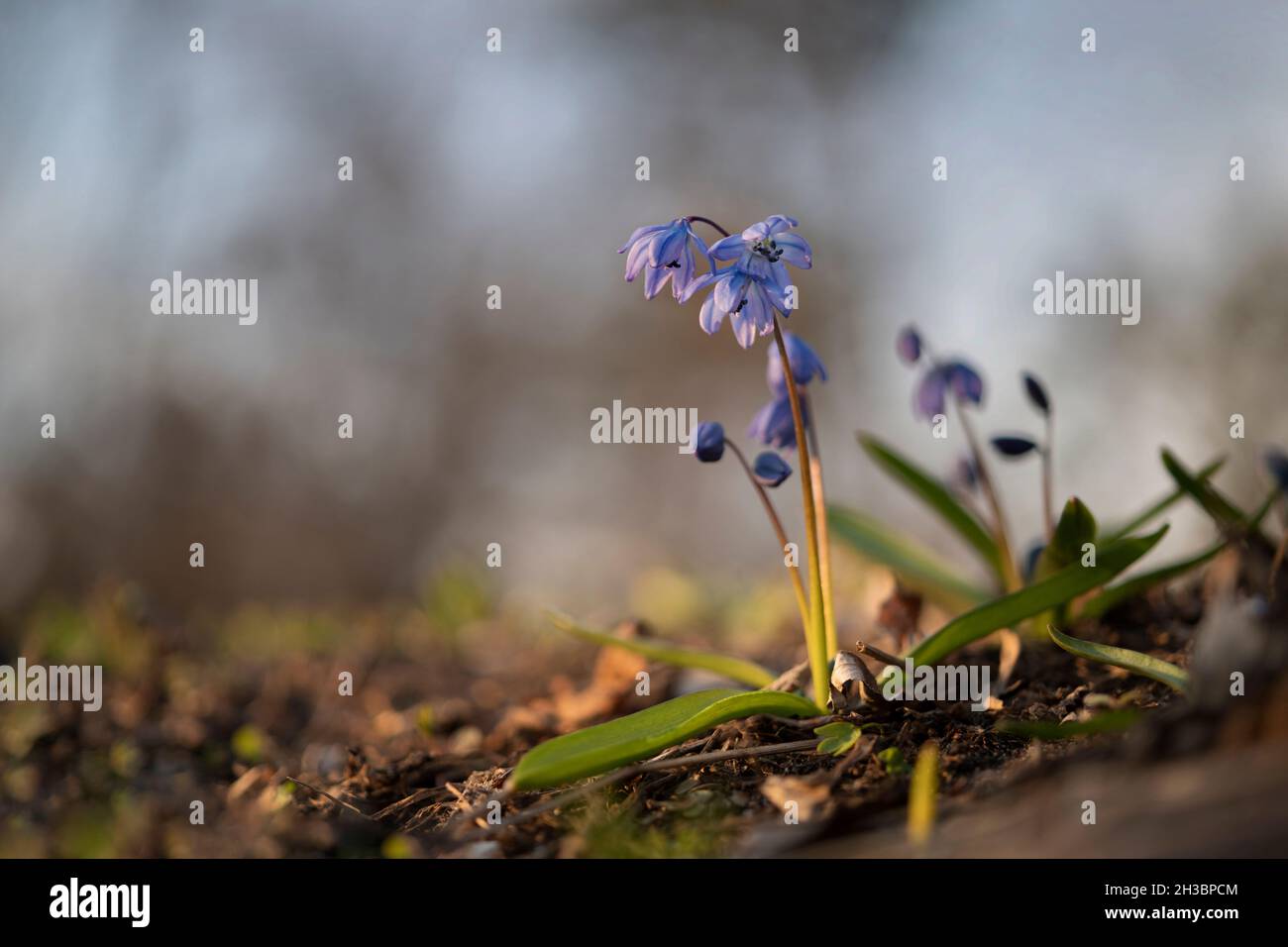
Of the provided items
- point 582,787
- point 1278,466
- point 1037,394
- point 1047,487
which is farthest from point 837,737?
point 1278,466

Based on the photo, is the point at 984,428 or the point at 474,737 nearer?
the point at 474,737

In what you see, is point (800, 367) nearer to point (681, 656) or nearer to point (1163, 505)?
point (681, 656)

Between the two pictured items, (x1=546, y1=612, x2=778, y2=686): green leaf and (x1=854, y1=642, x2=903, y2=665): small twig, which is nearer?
(x1=854, y1=642, x2=903, y2=665): small twig

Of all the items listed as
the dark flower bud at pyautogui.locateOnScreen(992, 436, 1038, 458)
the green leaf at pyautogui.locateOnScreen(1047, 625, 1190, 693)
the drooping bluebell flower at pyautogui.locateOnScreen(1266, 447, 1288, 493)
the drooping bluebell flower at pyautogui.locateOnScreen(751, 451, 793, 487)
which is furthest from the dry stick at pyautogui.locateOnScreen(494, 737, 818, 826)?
the drooping bluebell flower at pyautogui.locateOnScreen(1266, 447, 1288, 493)

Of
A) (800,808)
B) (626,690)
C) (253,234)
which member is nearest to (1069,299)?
(626,690)

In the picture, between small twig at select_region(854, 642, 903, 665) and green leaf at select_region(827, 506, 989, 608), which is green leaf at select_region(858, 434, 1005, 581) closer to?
green leaf at select_region(827, 506, 989, 608)
